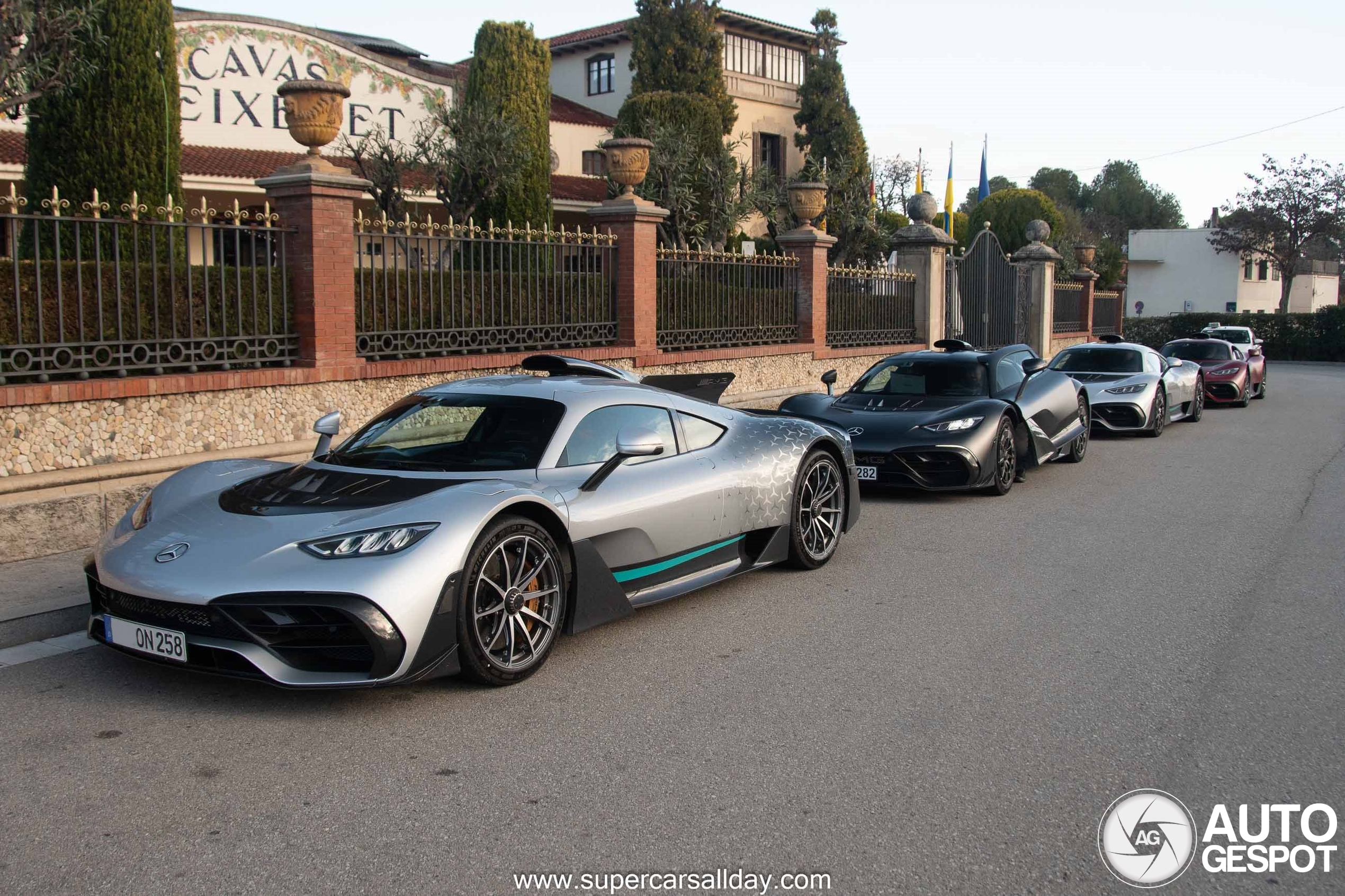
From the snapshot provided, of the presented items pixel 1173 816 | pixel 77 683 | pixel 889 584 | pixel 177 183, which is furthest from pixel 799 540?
pixel 177 183

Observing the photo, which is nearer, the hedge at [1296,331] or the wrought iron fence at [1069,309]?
the wrought iron fence at [1069,309]

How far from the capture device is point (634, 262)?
46.2ft

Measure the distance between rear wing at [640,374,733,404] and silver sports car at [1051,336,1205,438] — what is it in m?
8.15

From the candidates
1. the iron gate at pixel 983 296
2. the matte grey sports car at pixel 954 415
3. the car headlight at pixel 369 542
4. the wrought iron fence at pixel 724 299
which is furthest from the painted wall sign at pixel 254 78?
the car headlight at pixel 369 542

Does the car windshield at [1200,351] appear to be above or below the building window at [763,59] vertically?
below

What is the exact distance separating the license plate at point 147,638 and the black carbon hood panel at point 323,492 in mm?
650

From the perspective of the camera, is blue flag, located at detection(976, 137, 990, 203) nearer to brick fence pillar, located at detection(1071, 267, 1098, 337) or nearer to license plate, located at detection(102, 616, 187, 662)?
brick fence pillar, located at detection(1071, 267, 1098, 337)

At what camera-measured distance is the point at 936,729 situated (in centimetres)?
461

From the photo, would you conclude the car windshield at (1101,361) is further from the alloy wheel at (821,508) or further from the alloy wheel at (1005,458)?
the alloy wheel at (821,508)

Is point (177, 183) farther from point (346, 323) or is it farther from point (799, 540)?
point (799, 540)

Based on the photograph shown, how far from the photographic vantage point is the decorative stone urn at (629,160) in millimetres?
14547

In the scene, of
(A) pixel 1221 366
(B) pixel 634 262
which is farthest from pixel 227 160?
(A) pixel 1221 366

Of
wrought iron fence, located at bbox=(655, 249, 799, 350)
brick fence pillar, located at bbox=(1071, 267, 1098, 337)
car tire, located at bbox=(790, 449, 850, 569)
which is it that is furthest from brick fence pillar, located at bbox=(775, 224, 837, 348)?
brick fence pillar, located at bbox=(1071, 267, 1098, 337)

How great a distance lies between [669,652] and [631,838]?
211 cm
